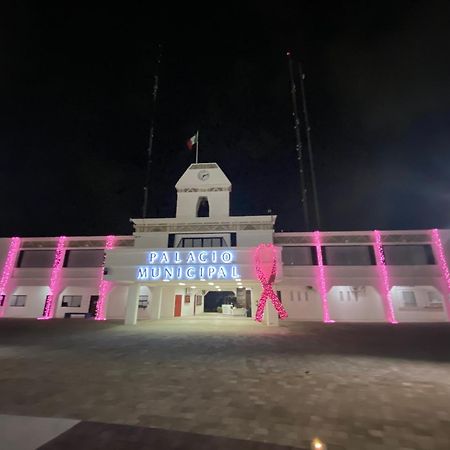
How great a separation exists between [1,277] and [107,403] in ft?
102

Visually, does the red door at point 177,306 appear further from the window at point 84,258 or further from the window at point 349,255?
the window at point 349,255

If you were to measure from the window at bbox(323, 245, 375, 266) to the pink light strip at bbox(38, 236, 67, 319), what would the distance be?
90.8 ft

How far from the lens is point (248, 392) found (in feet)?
18.2

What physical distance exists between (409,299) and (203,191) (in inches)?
888

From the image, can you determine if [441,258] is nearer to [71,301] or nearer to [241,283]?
[241,283]

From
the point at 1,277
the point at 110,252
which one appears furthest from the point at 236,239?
the point at 1,277

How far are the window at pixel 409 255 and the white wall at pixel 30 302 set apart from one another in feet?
115

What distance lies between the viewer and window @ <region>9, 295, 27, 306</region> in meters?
27.3

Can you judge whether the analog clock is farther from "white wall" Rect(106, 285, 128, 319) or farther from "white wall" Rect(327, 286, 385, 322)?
"white wall" Rect(327, 286, 385, 322)

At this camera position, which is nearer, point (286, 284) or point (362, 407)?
point (362, 407)

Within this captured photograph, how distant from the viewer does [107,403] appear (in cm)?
489

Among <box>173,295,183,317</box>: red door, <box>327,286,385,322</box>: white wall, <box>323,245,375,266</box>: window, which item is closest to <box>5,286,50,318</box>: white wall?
<box>173,295,183,317</box>: red door

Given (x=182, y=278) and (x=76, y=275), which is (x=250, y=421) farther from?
(x=76, y=275)

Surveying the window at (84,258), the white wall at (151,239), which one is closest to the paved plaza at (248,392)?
the white wall at (151,239)
